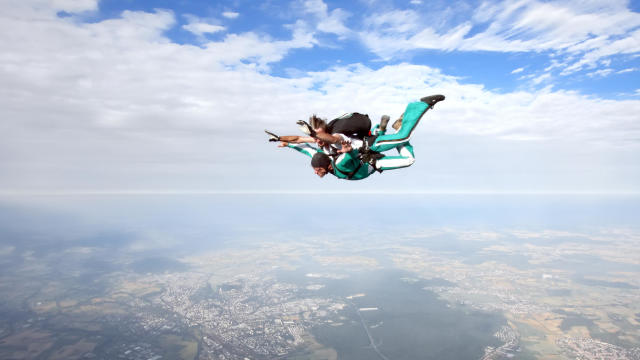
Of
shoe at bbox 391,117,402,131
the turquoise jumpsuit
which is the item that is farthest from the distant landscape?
shoe at bbox 391,117,402,131

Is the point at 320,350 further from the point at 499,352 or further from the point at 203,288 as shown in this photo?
the point at 203,288

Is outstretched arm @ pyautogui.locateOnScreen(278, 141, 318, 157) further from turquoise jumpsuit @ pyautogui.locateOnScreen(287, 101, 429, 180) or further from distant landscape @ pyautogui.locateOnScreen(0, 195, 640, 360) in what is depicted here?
distant landscape @ pyautogui.locateOnScreen(0, 195, 640, 360)

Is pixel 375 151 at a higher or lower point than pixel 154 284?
higher

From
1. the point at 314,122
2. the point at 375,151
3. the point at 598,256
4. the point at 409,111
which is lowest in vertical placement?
the point at 598,256

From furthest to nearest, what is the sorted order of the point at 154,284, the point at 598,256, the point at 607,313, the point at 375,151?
the point at 598,256, the point at 154,284, the point at 607,313, the point at 375,151

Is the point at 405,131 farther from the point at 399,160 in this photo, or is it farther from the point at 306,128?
the point at 306,128

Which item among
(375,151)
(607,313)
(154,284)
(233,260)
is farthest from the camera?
(233,260)

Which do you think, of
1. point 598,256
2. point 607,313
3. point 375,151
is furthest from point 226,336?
point 598,256

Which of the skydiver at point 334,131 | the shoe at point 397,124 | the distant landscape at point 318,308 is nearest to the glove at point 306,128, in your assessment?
the skydiver at point 334,131

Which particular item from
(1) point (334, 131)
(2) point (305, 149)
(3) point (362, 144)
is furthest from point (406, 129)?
(2) point (305, 149)
